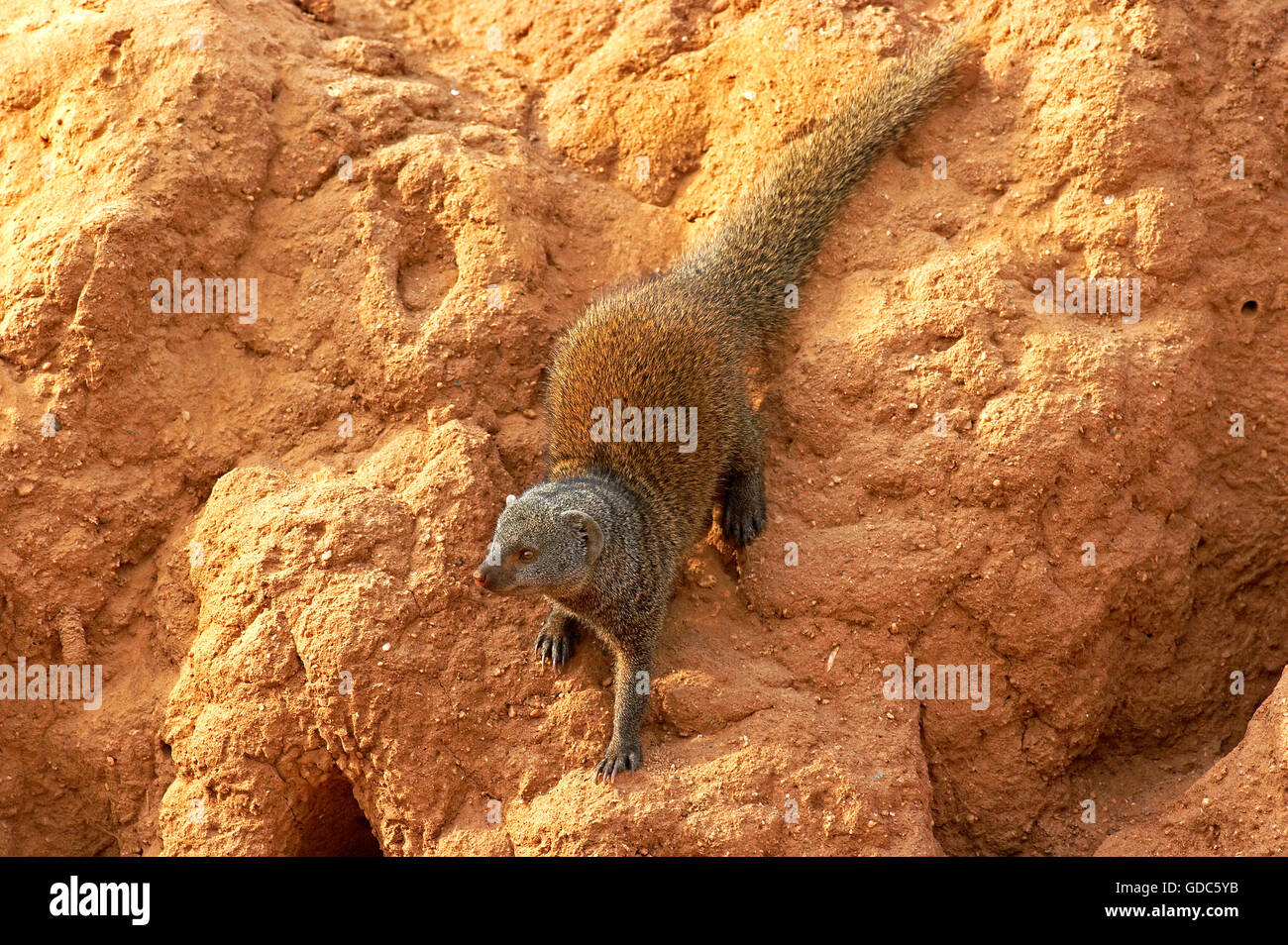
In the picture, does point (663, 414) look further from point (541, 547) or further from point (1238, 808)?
point (1238, 808)

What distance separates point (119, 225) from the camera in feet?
13.6

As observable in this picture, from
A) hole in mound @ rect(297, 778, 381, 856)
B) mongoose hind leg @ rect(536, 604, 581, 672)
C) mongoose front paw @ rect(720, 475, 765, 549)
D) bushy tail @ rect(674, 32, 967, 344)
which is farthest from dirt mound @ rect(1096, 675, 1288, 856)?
hole in mound @ rect(297, 778, 381, 856)

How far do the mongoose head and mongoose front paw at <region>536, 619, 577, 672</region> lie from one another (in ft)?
0.90

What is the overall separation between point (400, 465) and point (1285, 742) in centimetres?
302

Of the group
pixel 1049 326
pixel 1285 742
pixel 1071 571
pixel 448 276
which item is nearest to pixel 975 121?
pixel 1049 326

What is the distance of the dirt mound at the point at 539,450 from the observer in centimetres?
391

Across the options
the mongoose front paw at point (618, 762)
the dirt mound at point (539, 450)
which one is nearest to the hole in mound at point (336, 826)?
the dirt mound at point (539, 450)

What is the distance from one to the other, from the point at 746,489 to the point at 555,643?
2.96 feet

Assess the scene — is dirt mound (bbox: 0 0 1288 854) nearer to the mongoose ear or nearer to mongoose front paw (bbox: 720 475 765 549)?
mongoose front paw (bbox: 720 475 765 549)

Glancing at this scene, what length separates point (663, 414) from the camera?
4160 mm

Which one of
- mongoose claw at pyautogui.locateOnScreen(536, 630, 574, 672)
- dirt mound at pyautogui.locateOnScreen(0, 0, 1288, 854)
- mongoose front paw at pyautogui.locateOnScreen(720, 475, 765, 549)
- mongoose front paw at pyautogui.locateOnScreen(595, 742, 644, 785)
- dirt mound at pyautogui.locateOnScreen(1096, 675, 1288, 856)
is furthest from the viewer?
mongoose front paw at pyautogui.locateOnScreen(720, 475, 765, 549)

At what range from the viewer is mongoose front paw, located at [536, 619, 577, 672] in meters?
4.02

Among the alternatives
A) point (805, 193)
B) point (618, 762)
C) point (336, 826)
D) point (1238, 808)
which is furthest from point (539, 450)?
point (1238, 808)

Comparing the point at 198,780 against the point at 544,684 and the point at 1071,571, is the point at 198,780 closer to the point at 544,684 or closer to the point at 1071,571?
the point at 544,684
